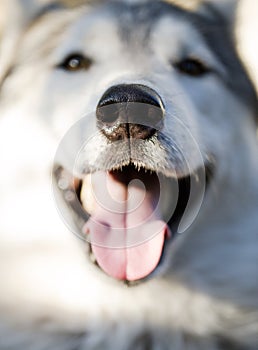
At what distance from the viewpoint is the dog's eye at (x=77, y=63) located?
1974 millimetres

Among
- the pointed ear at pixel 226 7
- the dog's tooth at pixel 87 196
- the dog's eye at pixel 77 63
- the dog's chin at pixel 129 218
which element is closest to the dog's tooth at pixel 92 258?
the dog's chin at pixel 129 218

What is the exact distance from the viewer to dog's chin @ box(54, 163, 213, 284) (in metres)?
1.80

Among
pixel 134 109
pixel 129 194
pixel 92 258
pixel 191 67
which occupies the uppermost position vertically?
pixel 191 67

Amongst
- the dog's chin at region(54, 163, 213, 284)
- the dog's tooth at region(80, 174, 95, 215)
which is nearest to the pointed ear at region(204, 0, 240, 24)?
the dog's chin at region(54, 163, 213, 284)

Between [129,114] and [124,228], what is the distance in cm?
29

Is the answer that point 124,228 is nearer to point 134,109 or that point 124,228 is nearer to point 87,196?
point 87,196

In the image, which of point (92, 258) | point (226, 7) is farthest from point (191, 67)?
point (92, 258)

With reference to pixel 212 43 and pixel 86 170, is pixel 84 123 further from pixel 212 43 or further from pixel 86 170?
pixel 212 43

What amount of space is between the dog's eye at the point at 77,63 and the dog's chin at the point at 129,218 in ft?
1.07

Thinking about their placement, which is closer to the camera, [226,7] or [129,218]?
[129,218]

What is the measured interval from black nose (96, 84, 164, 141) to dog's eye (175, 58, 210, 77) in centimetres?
24

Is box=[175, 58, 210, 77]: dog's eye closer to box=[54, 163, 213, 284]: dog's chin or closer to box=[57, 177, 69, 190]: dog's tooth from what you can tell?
box=[54, 163, 213, 284]: dog's chin

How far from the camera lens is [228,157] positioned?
1945 millimetres

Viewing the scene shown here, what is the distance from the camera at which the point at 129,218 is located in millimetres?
1818
